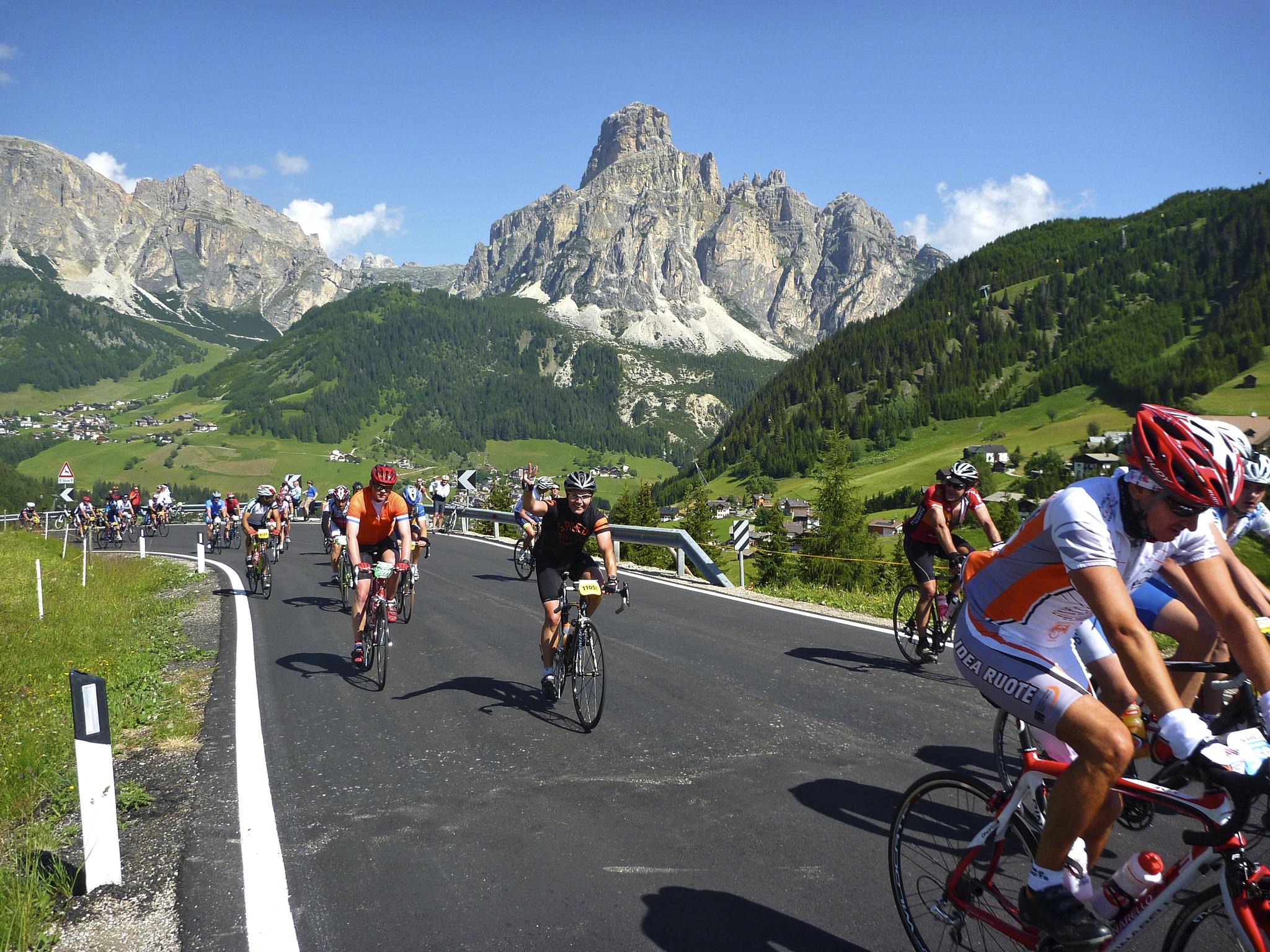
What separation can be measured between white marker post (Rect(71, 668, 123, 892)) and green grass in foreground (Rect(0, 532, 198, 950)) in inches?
7.3

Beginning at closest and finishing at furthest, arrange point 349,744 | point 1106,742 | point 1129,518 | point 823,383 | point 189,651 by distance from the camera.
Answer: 1. point 1106,742
2. point 1129,518
3. point 349,744
4. point 189,651
5. point 823,383

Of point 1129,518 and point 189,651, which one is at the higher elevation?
point 1129,518

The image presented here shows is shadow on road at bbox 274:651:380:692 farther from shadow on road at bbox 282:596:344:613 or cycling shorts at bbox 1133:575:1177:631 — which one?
cycling shorts at bbox 1133:575:1177:631

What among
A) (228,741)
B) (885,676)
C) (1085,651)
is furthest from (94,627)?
(1085,651)

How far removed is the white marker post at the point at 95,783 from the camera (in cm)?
429

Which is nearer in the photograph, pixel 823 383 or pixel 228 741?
pixel 228 741

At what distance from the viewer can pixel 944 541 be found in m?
8.87

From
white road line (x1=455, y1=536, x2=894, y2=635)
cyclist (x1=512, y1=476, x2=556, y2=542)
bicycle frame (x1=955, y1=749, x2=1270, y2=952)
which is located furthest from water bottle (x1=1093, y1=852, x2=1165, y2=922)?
cyclist (x1=512, y1=476, x2=556, y2=542)

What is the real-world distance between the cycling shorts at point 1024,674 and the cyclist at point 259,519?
49.9ft

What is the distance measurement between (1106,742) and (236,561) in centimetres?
2671

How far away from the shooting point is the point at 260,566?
16.6 m

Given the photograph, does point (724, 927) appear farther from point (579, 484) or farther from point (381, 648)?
point (381, 648)

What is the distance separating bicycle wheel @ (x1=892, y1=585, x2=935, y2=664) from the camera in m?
8.98

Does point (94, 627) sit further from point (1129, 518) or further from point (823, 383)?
point (823, 383)
